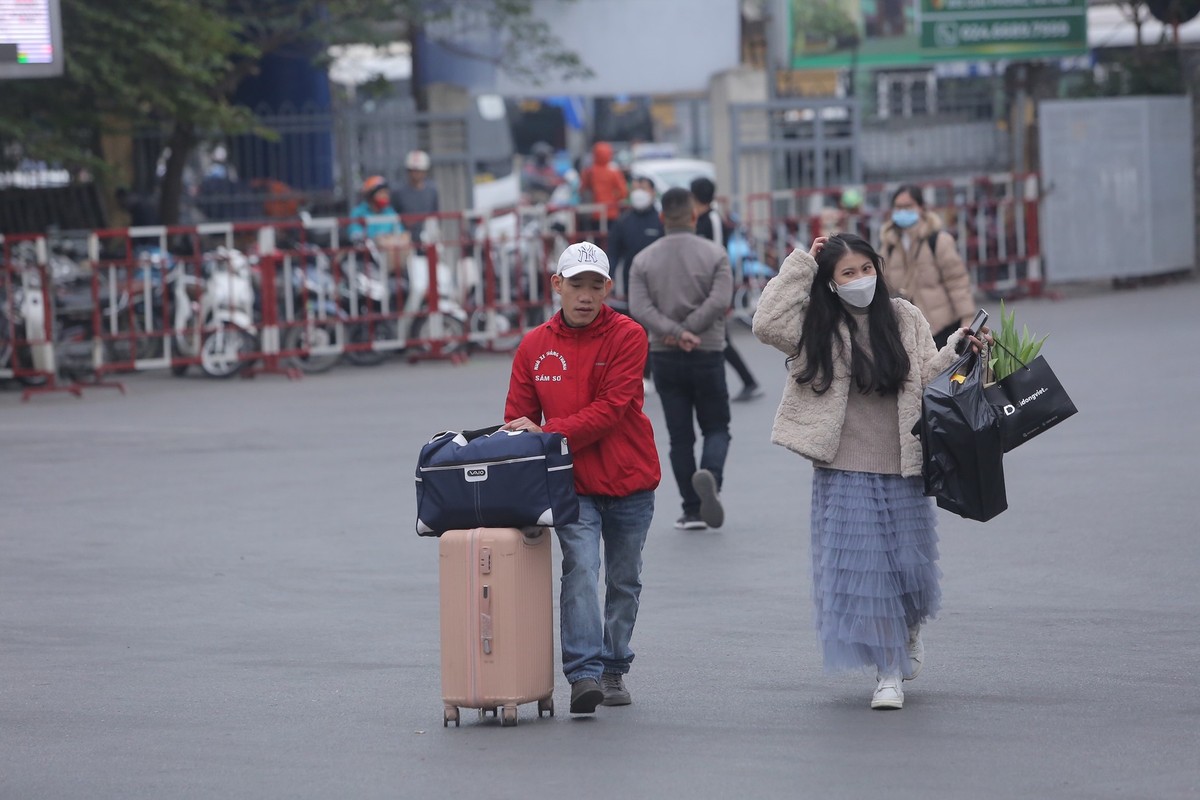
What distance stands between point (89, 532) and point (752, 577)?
3.96m

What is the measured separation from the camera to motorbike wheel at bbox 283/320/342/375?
1778 centimetres

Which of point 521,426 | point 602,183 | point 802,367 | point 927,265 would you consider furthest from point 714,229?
point 602,183

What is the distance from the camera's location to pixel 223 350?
1745 cm

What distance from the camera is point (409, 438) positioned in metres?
13.2

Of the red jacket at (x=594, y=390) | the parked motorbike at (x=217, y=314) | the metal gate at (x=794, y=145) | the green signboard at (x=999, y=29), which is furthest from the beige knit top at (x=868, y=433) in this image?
the green signboard at (x=999, y=29)

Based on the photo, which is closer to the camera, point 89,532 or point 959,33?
point 89,532

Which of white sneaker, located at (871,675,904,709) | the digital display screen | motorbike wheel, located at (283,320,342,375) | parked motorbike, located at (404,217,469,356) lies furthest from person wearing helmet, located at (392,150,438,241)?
white sneaker, located at (871,675,904,709)

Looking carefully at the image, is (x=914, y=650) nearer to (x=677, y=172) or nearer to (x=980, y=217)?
(x=980, y=217)

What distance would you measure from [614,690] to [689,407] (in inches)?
146

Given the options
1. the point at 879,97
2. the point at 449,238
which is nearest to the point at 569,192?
the point at 879,97

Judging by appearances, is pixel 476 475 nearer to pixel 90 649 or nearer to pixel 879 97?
pixel 90 649

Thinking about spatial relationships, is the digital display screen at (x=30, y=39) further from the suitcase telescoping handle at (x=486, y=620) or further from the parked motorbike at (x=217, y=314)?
the suitcase telescoping handle at (x=486, y=620)

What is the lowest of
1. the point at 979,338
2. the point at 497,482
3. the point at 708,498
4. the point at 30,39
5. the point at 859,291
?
the point at 708,498

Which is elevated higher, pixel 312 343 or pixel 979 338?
pixel 979 338
